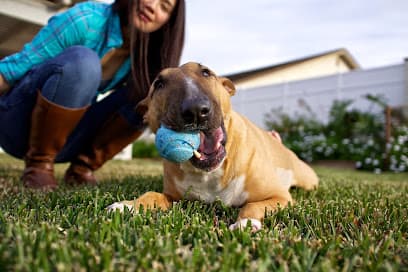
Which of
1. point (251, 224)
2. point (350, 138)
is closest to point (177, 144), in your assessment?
point (251, 224)

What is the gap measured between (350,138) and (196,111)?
8145 mm

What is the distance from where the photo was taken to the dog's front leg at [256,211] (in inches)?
60.2

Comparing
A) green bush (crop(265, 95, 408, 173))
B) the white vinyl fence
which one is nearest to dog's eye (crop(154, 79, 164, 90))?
green bush (crop(265, 95, 408, 173))

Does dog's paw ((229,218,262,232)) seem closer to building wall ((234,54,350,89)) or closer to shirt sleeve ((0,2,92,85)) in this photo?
shirt sleeve ((0,2,92,85))

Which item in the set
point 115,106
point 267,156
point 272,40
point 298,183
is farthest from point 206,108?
point 272,40

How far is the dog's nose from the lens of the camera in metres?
1.69

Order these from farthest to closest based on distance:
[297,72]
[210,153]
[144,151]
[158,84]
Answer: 1. [297,72]
2. [144,151]
3. [158,84]
4. [210,153]

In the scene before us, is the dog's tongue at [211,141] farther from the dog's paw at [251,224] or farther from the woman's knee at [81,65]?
the woman's knee at [81,65]

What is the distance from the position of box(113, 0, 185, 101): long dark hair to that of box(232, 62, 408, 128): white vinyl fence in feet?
26.3

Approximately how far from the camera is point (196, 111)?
1689 mm

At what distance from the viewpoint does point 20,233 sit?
1.14 meters

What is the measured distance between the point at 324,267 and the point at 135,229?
2.12ft

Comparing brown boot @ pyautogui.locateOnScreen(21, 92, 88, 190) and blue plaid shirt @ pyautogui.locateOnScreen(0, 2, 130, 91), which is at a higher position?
blue plaid shirt @ pyautogui.locateOnScreen(0, 2, 130, 91)

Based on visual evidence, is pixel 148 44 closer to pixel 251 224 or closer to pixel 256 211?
pixel 256 211
